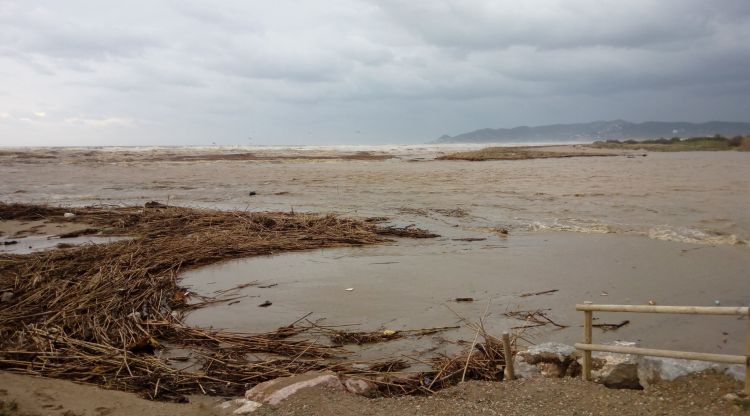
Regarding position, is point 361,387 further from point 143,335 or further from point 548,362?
point 143,335

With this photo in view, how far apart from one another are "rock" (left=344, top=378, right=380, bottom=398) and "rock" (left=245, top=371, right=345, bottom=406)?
0.08 m

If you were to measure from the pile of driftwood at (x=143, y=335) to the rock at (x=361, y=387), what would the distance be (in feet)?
0.36

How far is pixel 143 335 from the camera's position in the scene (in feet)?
17.8

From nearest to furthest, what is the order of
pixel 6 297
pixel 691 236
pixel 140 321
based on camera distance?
pixel 140 321 < pixel 6 297 < pixel 691 236

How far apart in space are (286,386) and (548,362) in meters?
2.44

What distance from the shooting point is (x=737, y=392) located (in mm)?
3691

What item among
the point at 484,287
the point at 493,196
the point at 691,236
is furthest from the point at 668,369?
the point at 493,196

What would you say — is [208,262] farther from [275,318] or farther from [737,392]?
[737,392]

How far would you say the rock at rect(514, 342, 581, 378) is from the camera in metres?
4.40

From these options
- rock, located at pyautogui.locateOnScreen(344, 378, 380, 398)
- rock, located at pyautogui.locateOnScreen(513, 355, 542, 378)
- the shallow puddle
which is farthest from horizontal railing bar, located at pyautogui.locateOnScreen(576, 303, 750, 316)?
rock, located at pyautogui.locateOnScreen(344, 378, 380, 398)

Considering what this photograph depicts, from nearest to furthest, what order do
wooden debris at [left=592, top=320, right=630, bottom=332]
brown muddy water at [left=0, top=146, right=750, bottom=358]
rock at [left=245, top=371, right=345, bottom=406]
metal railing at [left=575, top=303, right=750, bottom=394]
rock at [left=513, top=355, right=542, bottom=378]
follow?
1. metal railing at [left=575, top=303, right=750, bottom=394]
2. rock at [left=245, top=371, right=345, bottom=406]
3. rock at [left=513, top=355, right=542, bottom=378]
4. wooden debris at [left=592, top=320, right=630, bottom=332]
5. brown muddy water at [left=0, top=146, right=750, bottom=358]

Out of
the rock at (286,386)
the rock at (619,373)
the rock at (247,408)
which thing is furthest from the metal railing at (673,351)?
the rock at (247,408)

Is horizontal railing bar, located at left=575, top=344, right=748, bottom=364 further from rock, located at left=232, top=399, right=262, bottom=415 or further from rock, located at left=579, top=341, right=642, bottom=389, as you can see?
rock, located at left=232, top=399, right=262, bottom=415

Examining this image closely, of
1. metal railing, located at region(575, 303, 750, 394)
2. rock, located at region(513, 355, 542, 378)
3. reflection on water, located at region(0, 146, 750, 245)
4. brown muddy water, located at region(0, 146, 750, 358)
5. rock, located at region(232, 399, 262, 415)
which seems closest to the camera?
metal railing, located at region(575, 303, 750, 394)
